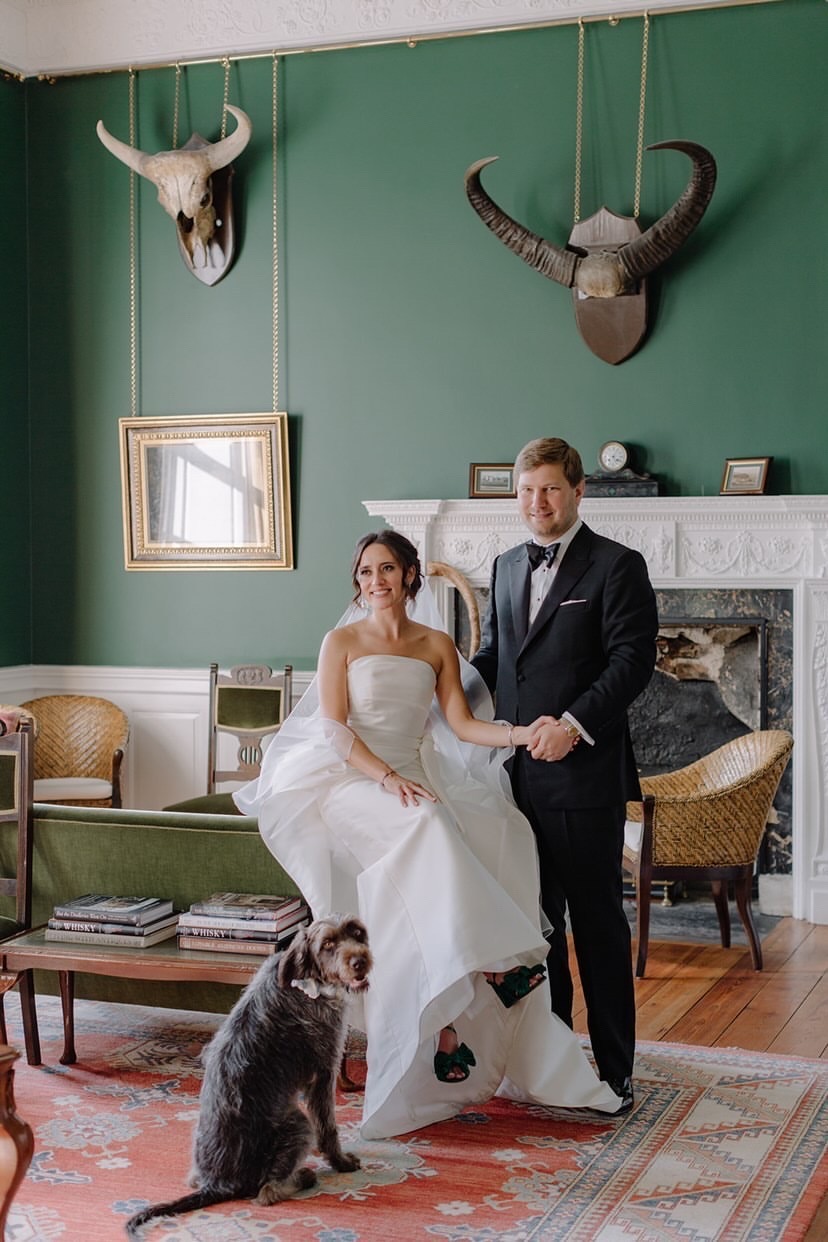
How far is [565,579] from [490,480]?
2.96 m

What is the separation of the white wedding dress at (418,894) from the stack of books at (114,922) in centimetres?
→ 40

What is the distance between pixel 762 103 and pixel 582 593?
362 centimetres

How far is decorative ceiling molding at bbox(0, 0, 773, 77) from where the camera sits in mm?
6609

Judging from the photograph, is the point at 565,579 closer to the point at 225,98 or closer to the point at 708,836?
the point at 708,836

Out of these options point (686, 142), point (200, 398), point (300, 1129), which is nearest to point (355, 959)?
point (300, 1129)

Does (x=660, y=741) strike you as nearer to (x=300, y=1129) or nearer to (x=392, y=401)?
(x=392, y=401)

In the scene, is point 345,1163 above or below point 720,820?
below

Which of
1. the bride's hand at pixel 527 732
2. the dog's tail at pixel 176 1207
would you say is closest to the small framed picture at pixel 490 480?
the bride's hand at pixel 527 732

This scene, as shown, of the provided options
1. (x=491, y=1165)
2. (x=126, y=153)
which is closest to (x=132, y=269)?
(x=126, y=153)

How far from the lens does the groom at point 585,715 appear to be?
145 inches

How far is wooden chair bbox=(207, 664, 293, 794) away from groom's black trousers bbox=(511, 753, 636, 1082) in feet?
10.3

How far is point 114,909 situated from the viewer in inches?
153

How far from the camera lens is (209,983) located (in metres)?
4.15

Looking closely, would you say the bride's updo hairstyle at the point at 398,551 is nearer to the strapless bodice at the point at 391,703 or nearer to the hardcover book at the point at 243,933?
the strapless bodice at the point at 391,703
